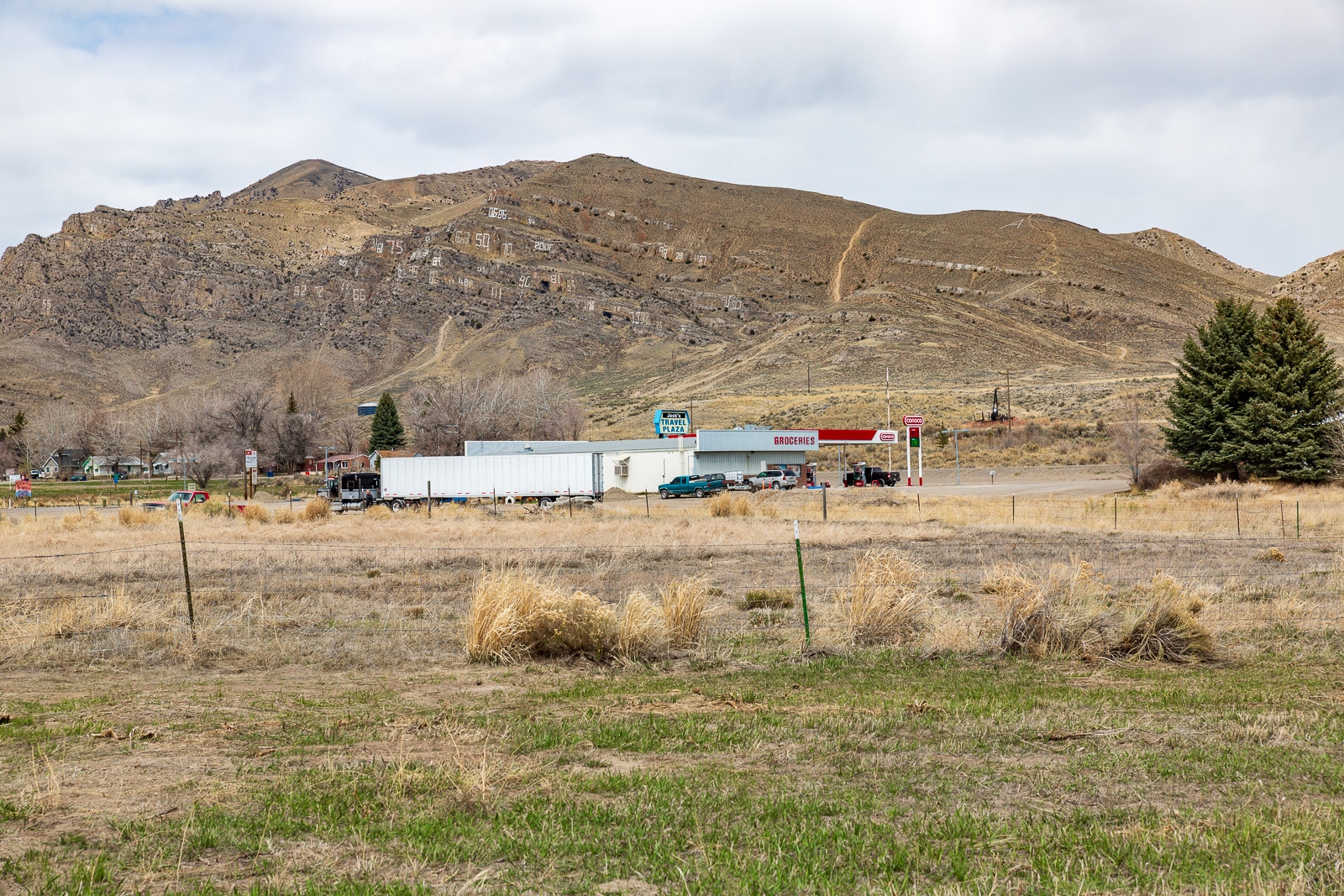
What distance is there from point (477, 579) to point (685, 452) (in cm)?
4535

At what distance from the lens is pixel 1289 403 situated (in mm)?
47938

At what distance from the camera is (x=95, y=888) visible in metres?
4.71

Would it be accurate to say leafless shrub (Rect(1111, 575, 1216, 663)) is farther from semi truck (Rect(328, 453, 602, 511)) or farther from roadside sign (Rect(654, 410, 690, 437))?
roadside sign (Rect(654, 410, 690, 437))

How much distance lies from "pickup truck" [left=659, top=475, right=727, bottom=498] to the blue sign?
16.4ft

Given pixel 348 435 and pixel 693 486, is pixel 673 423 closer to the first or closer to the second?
pixel 693 486

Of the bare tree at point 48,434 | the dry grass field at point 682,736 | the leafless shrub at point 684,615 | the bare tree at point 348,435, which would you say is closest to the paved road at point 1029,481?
the dry grass field at point 682,736

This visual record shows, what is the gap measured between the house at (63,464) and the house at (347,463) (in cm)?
4120

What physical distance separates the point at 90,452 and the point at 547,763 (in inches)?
5678

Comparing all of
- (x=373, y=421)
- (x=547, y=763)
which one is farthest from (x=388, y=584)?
(x=373, y=421)

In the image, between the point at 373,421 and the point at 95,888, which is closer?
the point at 95,888

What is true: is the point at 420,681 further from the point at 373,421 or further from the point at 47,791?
the point at 373,421

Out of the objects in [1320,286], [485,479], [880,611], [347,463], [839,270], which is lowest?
[880,611]

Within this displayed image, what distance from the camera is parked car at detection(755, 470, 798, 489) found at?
64938mm

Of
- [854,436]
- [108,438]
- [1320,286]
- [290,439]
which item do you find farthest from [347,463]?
[1320,286]
